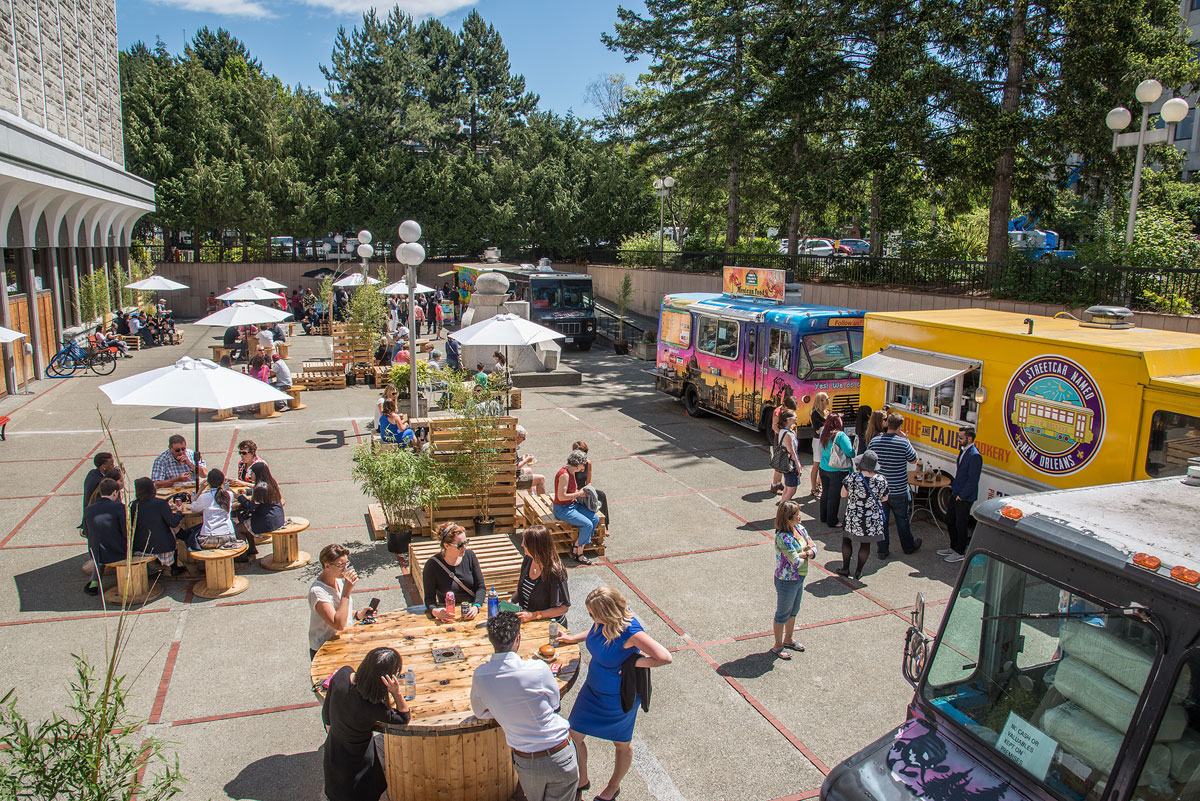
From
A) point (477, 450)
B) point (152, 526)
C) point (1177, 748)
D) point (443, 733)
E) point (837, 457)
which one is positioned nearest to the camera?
point (1177, 748)

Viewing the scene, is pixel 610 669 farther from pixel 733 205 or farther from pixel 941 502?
pixel 733 205

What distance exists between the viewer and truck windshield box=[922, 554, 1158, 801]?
3340 millimetres

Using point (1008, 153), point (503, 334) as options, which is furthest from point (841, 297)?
point (503, 334)

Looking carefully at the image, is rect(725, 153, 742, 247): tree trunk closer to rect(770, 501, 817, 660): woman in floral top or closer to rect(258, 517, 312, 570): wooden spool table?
rect(258, 517, 312, 570): wooden spool table

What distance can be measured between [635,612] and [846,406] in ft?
24.5

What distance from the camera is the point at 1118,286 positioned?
14836 millimetres

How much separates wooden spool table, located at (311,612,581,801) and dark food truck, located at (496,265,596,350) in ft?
73.7

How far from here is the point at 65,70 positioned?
81.1 ft

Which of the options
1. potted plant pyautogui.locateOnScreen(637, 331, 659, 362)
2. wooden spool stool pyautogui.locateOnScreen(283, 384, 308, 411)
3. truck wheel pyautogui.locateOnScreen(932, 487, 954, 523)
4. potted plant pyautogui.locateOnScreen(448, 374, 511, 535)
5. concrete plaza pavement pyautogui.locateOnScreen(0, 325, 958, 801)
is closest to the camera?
concrete plaza pavement pyautogui.locateOnScreen(0, 325, 958, 801)

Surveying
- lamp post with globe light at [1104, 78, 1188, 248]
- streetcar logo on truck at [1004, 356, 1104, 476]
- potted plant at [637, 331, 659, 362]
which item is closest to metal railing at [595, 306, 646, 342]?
potted plant at [637, 331, 659, 362]

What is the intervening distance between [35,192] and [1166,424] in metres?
22.8

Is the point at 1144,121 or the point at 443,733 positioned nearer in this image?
the point at 443,733

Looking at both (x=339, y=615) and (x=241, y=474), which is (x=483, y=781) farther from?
(x=241, y=474)

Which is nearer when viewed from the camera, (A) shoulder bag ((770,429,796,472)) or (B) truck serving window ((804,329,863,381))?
(A) shoulder bag ((770,429,796,472))
